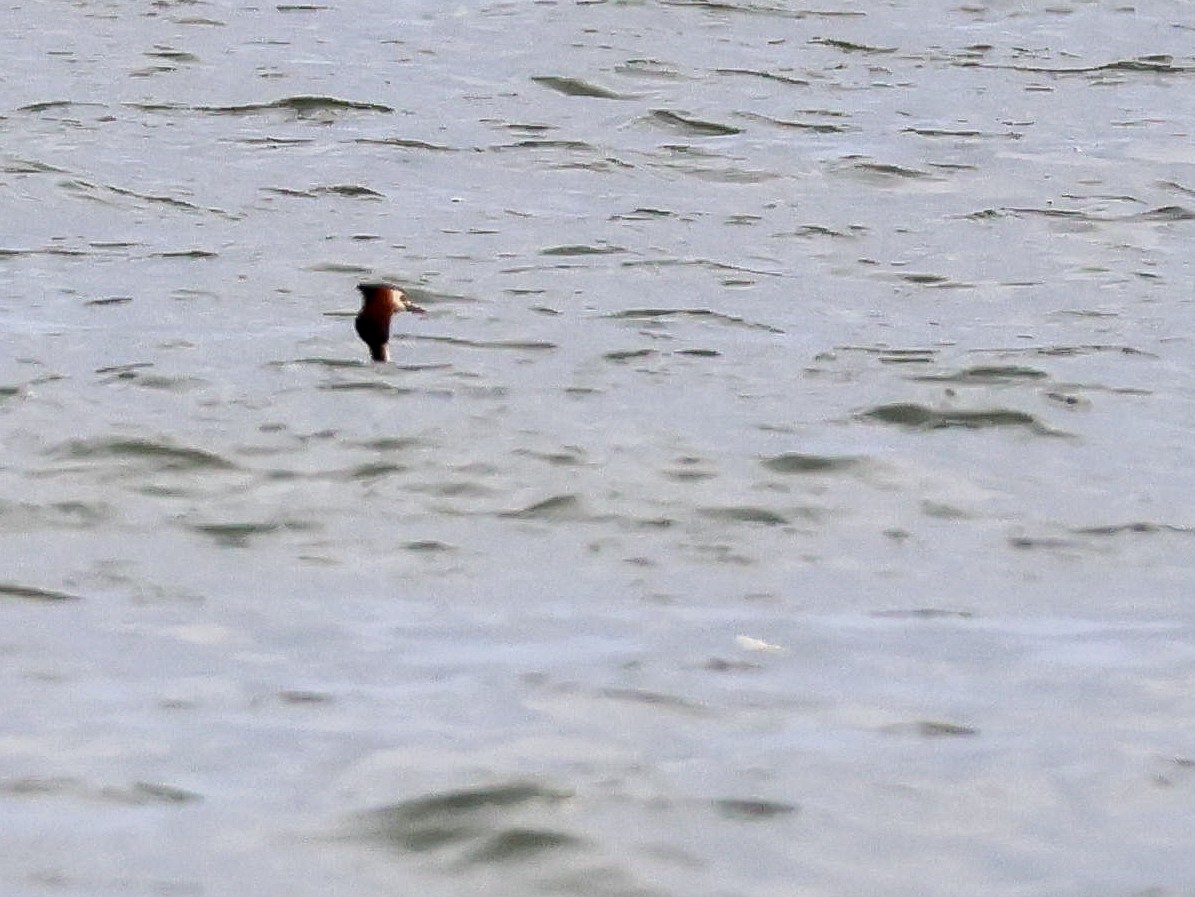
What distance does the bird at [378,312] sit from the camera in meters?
10.9

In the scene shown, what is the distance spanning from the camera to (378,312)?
1100 centimetres

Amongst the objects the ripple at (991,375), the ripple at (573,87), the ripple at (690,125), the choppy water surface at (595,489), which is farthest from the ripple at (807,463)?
the ripple at (573,87)

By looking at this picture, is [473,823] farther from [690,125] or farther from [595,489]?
[690,125]

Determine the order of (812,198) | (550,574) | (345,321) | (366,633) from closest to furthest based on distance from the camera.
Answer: (366,633) → (550,574) → (345,321) → (812,198)

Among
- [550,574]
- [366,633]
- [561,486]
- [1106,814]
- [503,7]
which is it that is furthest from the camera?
[503,7]

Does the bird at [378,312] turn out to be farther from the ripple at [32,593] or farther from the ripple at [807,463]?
the ripple at [32,593]

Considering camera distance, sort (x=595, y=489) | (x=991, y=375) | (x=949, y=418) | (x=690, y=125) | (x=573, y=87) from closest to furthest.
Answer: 1. (x=595, y=489)
2. (x=949, y=418)
3. (x=991, y=375)
4. (x=690, y=125)
5. (x=573, y=87)

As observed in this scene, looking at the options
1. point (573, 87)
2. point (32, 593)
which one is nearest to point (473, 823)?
point (32, 593)

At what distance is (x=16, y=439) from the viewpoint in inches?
399

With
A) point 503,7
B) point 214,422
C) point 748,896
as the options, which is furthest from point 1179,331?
point 503,7

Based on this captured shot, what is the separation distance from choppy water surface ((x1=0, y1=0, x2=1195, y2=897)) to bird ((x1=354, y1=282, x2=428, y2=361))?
0.60 ft

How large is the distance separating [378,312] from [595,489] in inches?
66.2

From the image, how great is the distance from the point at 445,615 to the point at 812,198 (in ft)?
25.8

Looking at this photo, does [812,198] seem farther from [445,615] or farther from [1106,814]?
[1106,814]
